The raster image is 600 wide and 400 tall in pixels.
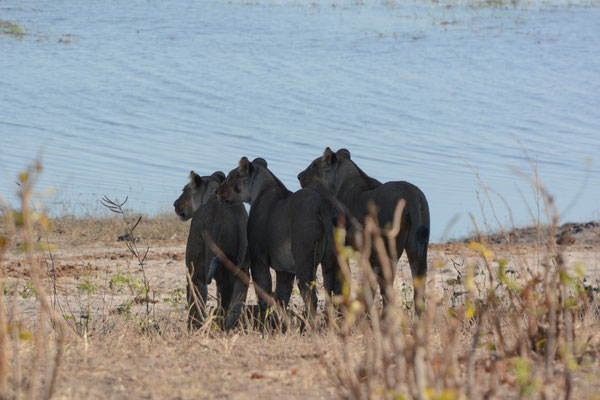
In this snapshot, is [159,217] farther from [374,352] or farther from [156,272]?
→ [374,352]

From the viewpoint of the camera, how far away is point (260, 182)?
792cm

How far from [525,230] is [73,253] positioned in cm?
797

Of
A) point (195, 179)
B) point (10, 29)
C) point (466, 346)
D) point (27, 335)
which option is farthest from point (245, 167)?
point (10, 29)

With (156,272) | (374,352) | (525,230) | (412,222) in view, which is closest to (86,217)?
(156,272)

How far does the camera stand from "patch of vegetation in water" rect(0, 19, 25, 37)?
98.3ft

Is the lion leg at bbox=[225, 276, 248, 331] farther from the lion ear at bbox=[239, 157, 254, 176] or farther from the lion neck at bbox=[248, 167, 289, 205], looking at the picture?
the lion ear at bbox=[239, 157, 254, 176]

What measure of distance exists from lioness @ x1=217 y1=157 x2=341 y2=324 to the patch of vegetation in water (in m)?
24.3

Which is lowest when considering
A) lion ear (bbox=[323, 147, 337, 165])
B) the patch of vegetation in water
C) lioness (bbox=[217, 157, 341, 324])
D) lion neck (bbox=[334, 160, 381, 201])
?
lioness (bbox=[217, 157, 341, 324])

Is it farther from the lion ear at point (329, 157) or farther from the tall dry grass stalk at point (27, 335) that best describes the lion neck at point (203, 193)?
the tall dry grass stalk at point (27, 335)

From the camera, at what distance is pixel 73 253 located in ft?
42.8

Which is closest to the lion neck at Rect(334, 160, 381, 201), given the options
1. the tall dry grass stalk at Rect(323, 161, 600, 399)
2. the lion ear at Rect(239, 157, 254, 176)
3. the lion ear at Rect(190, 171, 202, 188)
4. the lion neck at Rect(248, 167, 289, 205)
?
the lion neck at Rect(248, 167, 289, 205)

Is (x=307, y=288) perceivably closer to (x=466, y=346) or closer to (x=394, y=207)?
(x=394, y=207)

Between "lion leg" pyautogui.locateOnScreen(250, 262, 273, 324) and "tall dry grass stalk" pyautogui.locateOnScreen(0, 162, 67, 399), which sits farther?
"lion leg" pyautogui.locateOnScreen(250, 262, 273, 324)

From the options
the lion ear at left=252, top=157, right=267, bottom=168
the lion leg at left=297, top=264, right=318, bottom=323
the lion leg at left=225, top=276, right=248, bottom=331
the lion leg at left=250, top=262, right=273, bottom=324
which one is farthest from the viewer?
the lion ear at left=252, top=157, right=267, bottom=168
